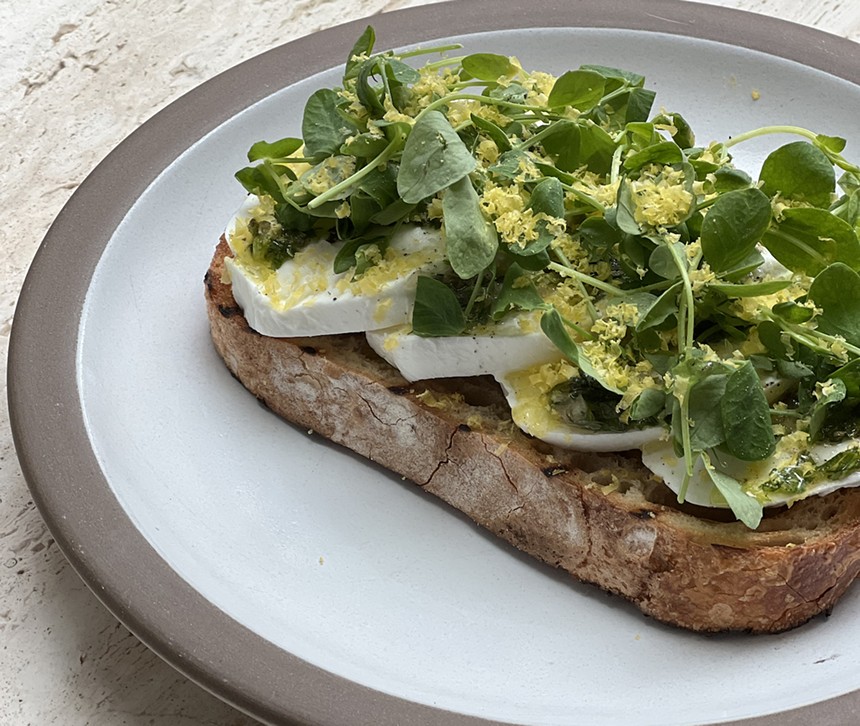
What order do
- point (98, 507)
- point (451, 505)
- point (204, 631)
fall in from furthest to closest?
point (451, 505) < point (98, 507) < point (204, 631)

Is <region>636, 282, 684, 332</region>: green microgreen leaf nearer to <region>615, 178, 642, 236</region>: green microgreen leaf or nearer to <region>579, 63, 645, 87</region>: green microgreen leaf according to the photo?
<region>615, 178, 642, 236</region>: green microgreen leaf

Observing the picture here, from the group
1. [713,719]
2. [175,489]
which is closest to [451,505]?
[175,489]

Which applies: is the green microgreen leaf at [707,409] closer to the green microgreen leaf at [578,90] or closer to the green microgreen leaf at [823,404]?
the green microgreen leaf at [823,404]

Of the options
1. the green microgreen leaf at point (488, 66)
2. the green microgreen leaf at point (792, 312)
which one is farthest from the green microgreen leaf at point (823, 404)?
the green microgreen leaf at point (488, 66)

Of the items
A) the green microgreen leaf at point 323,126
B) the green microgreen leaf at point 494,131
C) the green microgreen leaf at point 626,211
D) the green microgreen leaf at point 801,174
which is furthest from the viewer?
the green microgreen leaf at point 323,126

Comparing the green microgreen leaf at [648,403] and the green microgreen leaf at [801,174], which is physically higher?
the green microgreen leaf at [801,174]

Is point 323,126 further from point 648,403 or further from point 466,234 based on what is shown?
point 648,403

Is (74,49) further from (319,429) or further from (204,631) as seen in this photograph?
(204,631)

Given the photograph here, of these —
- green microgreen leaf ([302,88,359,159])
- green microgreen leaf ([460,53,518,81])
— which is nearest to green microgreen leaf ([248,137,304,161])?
green microgreen leaf ([302,88,359,159])
